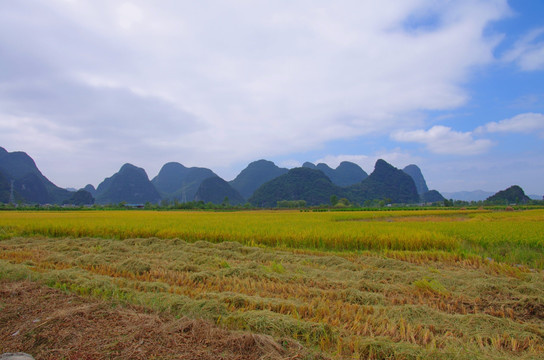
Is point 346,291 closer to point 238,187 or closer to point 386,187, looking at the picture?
point 386,187

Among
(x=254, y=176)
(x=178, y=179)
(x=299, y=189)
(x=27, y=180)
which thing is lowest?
(x=299, y=189)

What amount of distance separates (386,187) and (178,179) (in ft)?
316

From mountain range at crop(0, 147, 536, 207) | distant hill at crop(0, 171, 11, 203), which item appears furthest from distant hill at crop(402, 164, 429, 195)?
distant hill at crop(0, 171, 11, 203)

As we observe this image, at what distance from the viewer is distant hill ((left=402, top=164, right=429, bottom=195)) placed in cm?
14762

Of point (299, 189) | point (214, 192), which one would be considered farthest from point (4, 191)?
point (299, 189)

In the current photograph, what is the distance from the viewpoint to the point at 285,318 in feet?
8.66

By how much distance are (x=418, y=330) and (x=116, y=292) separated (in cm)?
351

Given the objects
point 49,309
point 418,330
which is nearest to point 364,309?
point 418,330

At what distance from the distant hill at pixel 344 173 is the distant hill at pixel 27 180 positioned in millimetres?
96768

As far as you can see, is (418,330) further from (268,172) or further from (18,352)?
(268,172)

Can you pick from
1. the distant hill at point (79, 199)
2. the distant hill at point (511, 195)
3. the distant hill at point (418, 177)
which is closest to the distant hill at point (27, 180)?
the distant hill at point (79, 199)

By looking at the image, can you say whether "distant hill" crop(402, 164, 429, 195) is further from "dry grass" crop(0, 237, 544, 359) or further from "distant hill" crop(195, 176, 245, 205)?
"dry grass" crop(0, 237, 544, 359)

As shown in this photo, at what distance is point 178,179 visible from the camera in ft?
448

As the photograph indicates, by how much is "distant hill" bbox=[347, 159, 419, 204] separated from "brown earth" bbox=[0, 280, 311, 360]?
8711 cm
